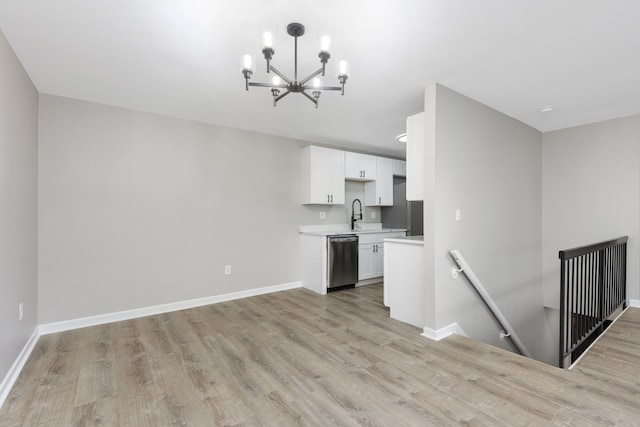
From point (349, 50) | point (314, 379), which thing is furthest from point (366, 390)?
point (349, 50)

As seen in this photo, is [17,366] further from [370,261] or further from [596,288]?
[596,288]

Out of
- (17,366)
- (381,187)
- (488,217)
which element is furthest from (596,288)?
(17,366)

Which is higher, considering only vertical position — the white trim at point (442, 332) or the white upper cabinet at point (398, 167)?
the white upper cabinet at point (398, 167)

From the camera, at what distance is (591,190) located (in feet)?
13.7

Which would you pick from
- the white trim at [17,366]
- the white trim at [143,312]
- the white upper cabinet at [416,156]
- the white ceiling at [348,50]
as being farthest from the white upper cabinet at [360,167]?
the white trim at [17,366]

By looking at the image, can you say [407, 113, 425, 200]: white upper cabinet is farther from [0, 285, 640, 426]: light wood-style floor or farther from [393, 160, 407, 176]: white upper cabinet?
[393, 160, 407, 176]: white upper cabinet

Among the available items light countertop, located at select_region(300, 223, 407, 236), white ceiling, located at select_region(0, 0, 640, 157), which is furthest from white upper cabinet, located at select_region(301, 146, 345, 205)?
white ceiling, located at select_region(0, 0, 640, 157)

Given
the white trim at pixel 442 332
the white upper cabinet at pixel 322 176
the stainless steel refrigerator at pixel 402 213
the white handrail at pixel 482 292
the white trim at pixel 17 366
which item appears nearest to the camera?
the white trim at pixel 17 366

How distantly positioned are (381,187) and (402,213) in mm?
748

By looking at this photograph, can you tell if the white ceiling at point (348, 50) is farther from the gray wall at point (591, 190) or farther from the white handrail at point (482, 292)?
the white handrail at point (482, 292)

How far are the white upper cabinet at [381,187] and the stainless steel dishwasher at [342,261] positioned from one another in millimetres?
1185

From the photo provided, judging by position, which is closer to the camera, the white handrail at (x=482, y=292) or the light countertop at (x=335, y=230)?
the white handrail at (x=482, y=292)

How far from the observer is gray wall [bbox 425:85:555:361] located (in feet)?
9.69

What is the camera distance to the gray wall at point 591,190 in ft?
12.7
